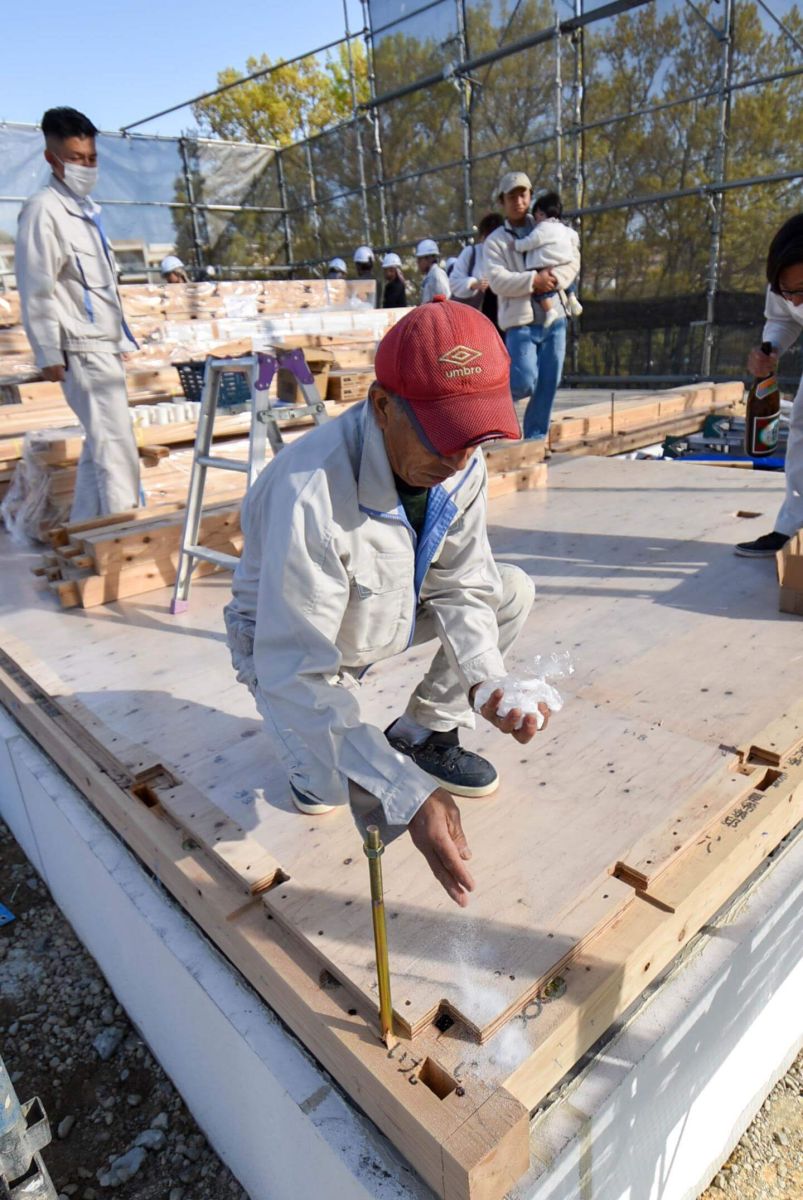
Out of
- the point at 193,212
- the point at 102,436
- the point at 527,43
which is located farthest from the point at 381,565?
the point at 193,212

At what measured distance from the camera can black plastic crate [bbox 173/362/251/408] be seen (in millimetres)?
5383

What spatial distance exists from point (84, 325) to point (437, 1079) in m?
3.79

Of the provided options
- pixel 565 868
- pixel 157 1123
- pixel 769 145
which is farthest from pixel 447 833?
pixel 769 145

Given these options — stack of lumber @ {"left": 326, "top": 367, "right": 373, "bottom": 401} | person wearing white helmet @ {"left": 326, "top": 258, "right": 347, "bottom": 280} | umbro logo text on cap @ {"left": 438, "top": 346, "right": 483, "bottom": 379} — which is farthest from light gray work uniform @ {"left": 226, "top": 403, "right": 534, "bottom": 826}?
person wearing white helmet @ {"left": 326, "top": 258, "right": 347, "bottom": 280}

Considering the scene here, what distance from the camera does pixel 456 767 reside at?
2.04m

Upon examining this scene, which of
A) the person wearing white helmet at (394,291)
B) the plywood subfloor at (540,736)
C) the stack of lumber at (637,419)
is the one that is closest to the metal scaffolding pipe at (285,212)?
the person wearing white helmet at (394,291)

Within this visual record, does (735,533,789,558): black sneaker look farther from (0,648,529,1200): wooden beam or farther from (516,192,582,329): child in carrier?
(0,648,529,1200): wooden beam

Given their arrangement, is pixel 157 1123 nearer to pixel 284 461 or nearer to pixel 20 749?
pixel 20 749

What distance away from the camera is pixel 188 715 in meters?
2.57

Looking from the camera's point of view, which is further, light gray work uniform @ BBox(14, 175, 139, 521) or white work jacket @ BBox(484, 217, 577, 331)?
white work jacket @ BBox(484, 217, 577, 331)

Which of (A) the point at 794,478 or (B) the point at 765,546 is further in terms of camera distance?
(B) the point at 765,546

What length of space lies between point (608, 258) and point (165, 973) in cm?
1270

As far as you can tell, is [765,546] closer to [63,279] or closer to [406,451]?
[406,451]

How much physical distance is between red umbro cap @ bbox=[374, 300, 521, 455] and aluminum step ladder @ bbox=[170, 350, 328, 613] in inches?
69.5
